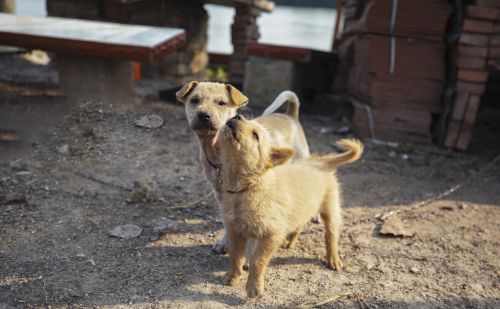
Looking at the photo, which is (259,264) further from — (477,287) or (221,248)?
(477,287)

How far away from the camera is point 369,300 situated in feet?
10.9

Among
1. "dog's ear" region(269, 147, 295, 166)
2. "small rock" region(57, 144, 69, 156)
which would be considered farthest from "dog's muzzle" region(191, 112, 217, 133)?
"small rock" region(57, 144, 69, 156)

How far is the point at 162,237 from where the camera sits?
4.05m

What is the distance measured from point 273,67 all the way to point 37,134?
466 centimetres

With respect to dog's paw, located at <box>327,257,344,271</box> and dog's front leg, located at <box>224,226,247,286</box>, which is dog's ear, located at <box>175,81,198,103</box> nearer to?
dog's front leg, located at <box>224,226,247,286</box>

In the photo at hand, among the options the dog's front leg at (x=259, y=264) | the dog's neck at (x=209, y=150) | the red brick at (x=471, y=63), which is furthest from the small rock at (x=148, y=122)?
the red brick at (x=471, y=63)

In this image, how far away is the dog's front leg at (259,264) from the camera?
10.4 feet

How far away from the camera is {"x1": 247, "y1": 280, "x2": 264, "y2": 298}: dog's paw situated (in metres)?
3.20

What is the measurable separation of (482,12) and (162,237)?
5228 mm

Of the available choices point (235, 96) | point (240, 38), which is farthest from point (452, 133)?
point (240, 38)

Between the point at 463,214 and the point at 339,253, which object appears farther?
the point at 463,214

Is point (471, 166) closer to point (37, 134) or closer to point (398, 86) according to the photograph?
point (398, 86)

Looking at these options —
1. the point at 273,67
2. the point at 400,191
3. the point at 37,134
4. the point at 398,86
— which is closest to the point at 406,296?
the point at 400,191

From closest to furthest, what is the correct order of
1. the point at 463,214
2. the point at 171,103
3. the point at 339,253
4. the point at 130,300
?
the point at 130,300 → the point at 339,253 → the point at 463,214 → the point at 171,103
